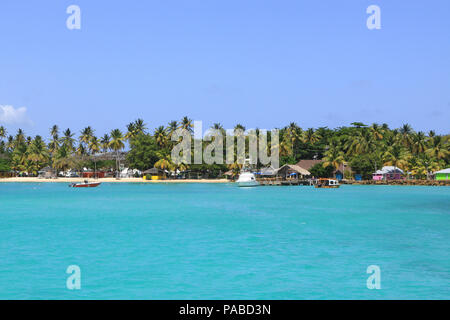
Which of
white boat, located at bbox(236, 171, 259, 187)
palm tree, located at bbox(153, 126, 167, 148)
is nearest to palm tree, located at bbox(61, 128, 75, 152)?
palm tree, located at bbox(153, 126, 167, 148)

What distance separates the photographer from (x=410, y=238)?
28828mm

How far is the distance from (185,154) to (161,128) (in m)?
12.8

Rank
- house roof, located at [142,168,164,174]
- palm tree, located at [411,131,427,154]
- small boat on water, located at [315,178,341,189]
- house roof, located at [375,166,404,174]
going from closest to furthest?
small boat on water, located at [315,178,341,189] < house roof, located at [375,166,404,174] < palm tree, located at [411,131,427,154] < house roof, located at [142,168,164,174]

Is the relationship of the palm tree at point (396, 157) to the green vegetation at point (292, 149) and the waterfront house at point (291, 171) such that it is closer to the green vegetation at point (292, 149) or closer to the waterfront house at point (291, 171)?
the green vegetation at point (292, 149)

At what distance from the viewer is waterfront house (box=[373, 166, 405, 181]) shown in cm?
11194

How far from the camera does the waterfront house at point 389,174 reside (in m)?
112

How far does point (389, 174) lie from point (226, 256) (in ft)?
320

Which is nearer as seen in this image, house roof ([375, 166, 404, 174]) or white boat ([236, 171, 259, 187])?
white boat ([236, 171, 259, 187])

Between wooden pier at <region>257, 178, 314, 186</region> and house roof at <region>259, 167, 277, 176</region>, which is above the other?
house roof at <region>259, 167, 277, 176</region>

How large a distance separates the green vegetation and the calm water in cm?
7391

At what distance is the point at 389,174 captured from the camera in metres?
113

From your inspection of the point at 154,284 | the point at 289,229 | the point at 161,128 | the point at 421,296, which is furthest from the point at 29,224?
the point at 161,128

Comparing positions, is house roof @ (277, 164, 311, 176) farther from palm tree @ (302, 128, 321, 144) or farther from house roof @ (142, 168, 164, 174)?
house roof @ (142, 168, 164, 174)
